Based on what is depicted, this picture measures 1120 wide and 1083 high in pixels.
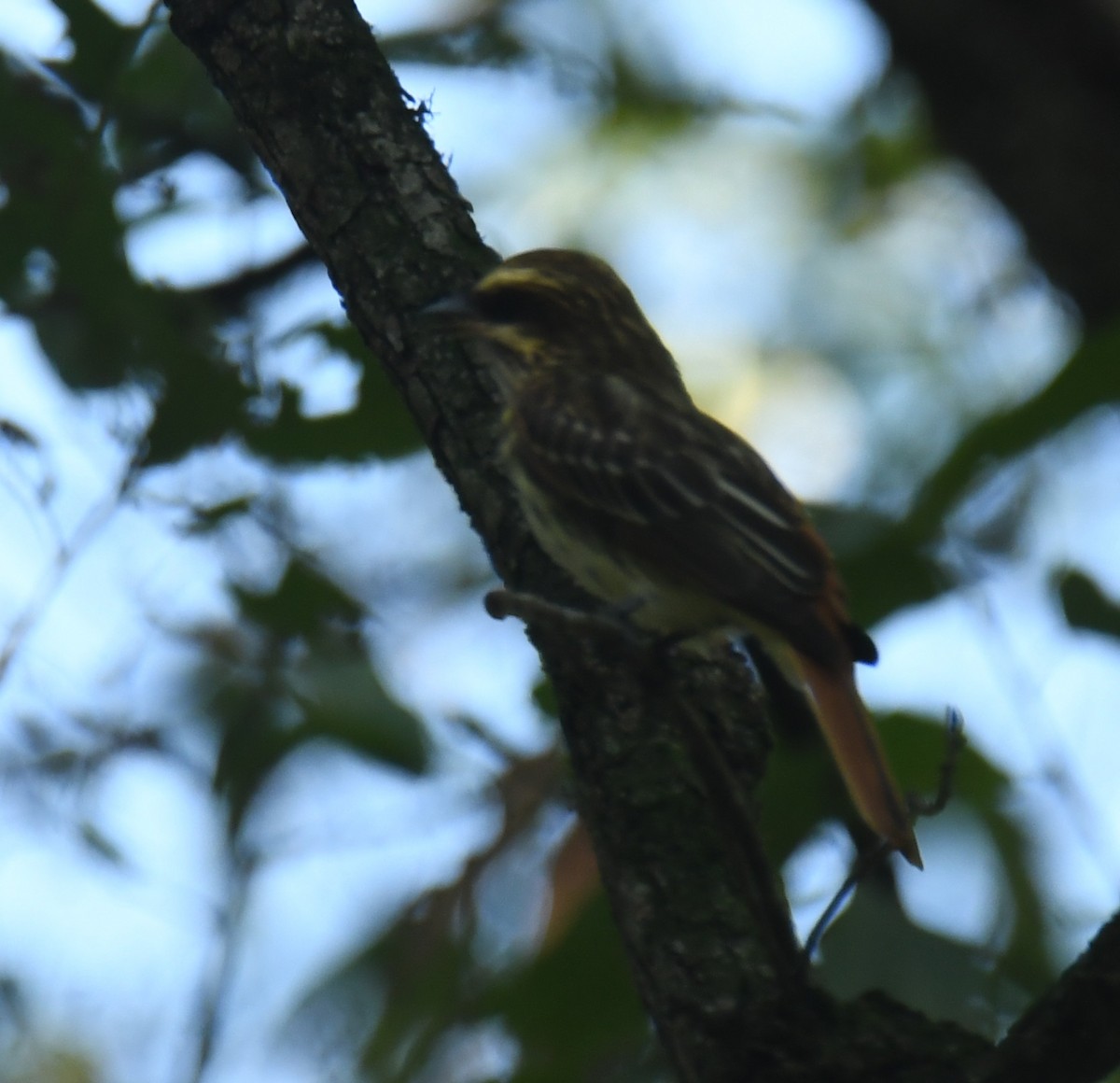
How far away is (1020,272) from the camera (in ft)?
31.0

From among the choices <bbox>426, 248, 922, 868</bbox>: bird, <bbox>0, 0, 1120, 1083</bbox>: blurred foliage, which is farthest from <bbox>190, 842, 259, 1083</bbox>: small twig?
<bbox>426, 248, 922, 868</bbox>: bird

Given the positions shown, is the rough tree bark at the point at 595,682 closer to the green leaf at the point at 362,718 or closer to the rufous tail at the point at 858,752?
the rufous tail at the point at 858,752

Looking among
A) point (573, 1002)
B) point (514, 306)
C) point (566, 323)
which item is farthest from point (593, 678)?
point (566, 323)

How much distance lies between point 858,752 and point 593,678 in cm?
56

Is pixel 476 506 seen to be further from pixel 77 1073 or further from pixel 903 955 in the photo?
pixel 77 1073

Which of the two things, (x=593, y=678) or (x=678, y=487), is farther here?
(x=678, y=487)

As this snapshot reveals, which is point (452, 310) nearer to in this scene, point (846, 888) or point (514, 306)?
point (514, 306)

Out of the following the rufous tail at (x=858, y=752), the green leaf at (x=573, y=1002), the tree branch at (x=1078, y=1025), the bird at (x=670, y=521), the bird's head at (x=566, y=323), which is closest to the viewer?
the tree branch at (x=1078, y=1025)

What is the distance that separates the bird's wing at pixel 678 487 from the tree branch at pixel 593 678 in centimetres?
16

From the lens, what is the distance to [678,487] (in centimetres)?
394

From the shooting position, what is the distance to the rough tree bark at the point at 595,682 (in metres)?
3.03

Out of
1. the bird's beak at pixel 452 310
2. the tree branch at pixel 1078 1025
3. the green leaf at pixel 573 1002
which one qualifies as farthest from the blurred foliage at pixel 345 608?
the tree branch at pixel 1078 1025

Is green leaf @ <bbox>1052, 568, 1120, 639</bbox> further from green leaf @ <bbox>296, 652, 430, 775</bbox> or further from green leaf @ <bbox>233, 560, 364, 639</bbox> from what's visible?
green leaf @ <bbox>233, 560, 364, 639</bbox>

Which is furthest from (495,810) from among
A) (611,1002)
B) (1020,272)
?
(1020,272)
